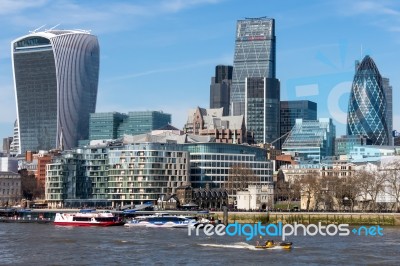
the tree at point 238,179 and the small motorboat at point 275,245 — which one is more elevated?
the tree at point 238,179

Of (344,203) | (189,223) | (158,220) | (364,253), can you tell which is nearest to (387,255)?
(364,253)

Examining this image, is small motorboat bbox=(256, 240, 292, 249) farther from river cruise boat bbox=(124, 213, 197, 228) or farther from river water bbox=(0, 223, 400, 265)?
river cruise boat bbox=(124, 213, 197, 228)

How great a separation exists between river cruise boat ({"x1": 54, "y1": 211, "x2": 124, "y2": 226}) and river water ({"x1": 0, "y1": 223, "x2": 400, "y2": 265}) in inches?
1110

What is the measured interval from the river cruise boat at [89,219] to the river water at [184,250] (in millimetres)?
28206

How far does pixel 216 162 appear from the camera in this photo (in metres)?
198

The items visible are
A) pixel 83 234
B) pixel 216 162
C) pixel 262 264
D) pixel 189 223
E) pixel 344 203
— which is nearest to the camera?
pixel 262 264

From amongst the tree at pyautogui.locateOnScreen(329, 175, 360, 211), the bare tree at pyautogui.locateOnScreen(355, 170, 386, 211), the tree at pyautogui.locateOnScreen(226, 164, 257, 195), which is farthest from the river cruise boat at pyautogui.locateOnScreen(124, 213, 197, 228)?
the tree at pyautogui.locateOnScreen(226, 164, 257, 195)

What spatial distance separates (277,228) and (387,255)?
38.7 meters

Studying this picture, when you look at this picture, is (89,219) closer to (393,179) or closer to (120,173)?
(120,173)

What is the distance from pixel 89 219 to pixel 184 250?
5611 cm

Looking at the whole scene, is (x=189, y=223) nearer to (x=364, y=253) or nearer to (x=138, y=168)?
(x=364, y=253)

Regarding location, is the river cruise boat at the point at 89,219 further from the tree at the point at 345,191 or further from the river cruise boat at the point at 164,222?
the tree at the point at 345,191

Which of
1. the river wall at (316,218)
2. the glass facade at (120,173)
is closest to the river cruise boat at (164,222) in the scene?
the river wall at (316,218)

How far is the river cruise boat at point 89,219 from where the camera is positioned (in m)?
131
